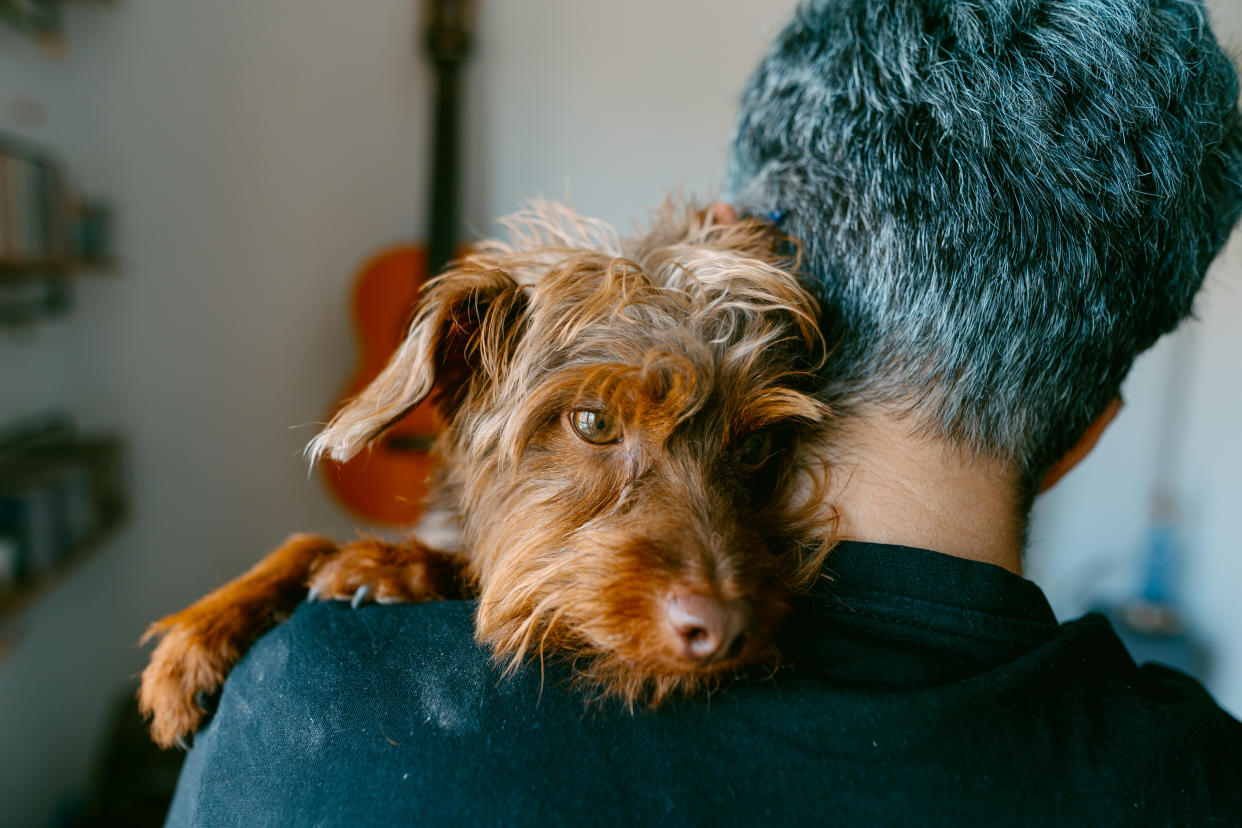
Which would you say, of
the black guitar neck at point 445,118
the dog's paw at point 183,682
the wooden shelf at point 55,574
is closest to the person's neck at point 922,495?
the dog's paw at point 183,682

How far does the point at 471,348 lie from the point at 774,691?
61 centimetres

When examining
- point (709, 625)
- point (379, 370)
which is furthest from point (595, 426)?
point (379, 370)

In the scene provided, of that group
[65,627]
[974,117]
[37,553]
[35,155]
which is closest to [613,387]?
[974,117]

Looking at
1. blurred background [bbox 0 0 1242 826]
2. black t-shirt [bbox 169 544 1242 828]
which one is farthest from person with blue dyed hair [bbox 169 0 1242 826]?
blurred background [bbox 0 0 1242 826]

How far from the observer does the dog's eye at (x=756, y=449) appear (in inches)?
42.6

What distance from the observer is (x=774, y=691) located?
80 centimetres

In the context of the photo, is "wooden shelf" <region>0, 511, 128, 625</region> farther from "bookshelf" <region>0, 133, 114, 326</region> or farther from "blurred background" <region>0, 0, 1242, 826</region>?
"bookshelf" <region>0, 133, 114, 326</region>

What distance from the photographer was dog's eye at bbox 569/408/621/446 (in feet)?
3.44

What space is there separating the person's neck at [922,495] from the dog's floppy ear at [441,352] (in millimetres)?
505

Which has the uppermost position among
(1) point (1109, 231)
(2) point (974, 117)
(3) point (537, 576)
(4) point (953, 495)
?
(2) point (974, 117)

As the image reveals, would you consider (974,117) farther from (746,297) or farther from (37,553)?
(37,553)

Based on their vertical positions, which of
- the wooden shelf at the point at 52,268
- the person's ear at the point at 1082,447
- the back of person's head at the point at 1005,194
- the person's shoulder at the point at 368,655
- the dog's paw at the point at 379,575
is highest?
the back of person's head at the point at 1005,194

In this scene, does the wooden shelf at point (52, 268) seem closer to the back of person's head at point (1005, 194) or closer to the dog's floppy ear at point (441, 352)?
the dog's floppy ear at point (441, 352)

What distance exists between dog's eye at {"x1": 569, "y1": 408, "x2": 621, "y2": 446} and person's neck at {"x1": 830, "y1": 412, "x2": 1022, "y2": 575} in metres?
→ 0.31
